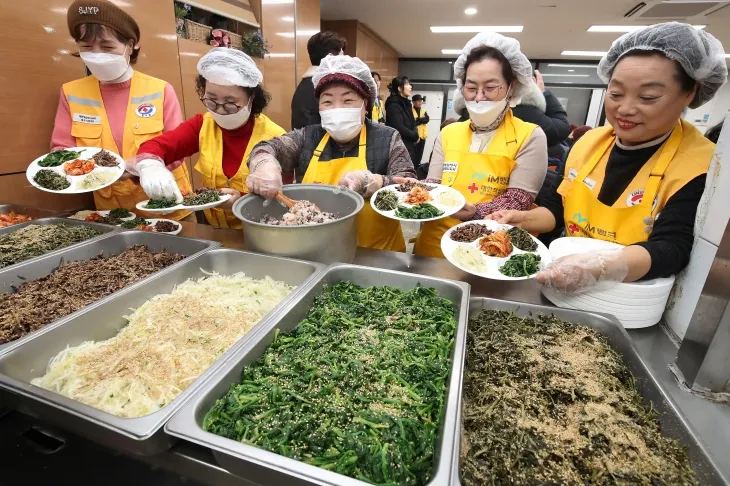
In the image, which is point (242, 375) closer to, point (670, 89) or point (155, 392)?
point (155, 392)

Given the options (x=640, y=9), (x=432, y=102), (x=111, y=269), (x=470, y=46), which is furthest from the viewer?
(x=432, y=102)

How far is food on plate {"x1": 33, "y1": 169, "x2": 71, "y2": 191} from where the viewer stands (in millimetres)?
2664

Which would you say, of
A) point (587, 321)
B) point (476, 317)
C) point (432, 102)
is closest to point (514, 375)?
point (476, 317)

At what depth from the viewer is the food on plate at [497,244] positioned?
2.03 metres

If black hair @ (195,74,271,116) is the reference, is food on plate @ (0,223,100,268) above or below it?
below

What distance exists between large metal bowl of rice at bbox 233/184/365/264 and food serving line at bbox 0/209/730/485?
0.29 feet

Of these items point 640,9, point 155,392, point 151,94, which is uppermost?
point 640,9

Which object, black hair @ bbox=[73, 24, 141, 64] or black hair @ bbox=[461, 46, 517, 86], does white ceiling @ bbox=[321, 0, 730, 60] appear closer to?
black hair @ bbox=[73, 24, 141, 64]

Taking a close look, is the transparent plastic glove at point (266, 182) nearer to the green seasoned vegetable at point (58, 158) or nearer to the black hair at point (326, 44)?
the green seasoned vegetable at point (58, 158)

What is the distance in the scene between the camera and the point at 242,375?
1.44 meters

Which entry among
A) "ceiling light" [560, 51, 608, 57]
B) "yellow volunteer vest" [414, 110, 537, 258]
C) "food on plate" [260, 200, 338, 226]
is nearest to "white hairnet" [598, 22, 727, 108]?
"yellow volunteer vest" [414, 110, 537, 258]

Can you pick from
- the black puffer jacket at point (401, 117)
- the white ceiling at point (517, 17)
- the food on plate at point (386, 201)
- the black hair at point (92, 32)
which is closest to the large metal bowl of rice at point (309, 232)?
the food on plate at point (386, 201)

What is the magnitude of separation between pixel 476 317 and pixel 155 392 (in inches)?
56.1

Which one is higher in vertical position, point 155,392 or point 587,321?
point 587,321
